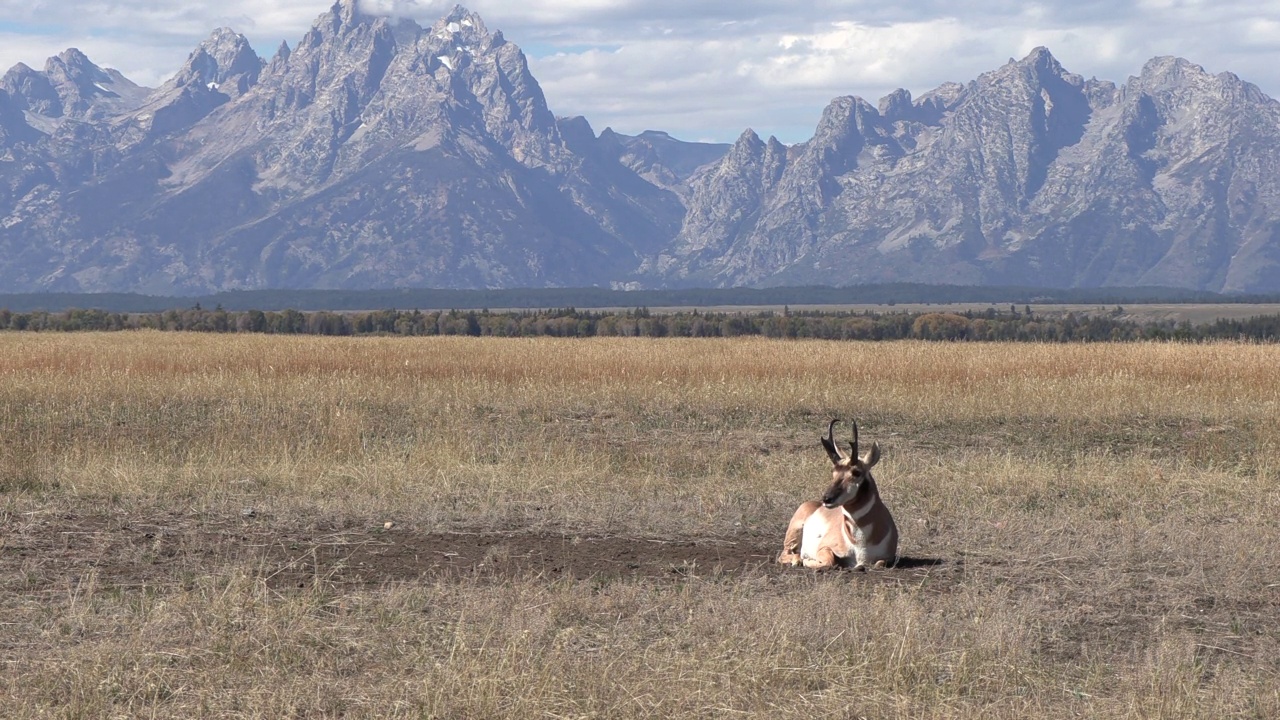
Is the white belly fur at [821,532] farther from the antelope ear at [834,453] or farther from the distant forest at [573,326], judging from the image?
the distant forest at [573,326]

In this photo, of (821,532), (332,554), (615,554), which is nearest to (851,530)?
(821,532)

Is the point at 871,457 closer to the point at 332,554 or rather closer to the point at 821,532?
the point at 821,532

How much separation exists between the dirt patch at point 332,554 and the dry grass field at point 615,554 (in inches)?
2.0

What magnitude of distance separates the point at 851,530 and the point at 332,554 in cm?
417

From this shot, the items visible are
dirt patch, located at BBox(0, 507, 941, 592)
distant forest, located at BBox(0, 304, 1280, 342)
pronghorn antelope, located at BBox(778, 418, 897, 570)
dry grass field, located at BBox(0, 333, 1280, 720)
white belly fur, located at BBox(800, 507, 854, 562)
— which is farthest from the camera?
distant forest, located at BBox(0, 304, 1280, 342)

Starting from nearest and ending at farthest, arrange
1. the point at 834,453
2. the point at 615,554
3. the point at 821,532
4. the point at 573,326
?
the point at 834,453
the point at 821,532
the point at 615,554
the point at 573,326

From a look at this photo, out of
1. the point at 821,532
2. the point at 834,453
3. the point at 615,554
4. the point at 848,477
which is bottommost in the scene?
the point at 615,554

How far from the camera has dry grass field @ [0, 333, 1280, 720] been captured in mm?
7312

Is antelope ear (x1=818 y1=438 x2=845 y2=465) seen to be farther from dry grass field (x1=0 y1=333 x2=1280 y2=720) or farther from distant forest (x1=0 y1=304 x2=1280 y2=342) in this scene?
distant forest (x1=0 y1=304 x2=1280 y2=342)

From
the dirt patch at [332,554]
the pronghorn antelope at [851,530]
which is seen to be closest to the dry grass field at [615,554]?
the dirt patch at [332,554]

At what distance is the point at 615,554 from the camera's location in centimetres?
1091

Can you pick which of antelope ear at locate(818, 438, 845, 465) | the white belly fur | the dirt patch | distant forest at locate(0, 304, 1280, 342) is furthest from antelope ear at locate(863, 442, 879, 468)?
distant forest at locate(0, 304, 1280, 342)

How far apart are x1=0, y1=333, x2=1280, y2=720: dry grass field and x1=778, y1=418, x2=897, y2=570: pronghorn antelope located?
26cm

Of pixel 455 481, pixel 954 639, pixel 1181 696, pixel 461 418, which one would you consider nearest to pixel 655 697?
pixel 954 639
